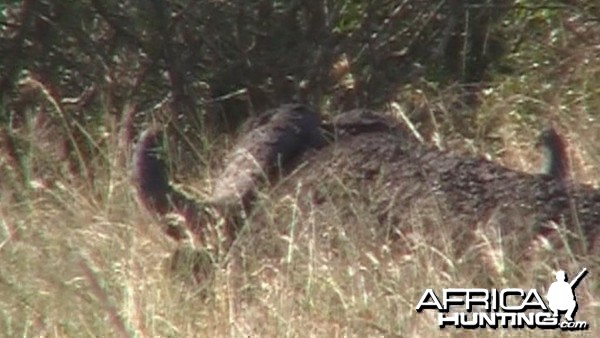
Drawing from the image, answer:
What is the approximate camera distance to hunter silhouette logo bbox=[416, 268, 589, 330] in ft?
16.4

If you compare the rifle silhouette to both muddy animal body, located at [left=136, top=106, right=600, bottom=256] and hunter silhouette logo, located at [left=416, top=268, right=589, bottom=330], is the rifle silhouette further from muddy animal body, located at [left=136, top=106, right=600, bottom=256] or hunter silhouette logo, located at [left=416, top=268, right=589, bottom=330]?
muddy animal body, located at [left=136, top=106, right=600, bottom=256]

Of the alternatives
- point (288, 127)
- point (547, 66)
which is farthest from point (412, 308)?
point (547, 66)

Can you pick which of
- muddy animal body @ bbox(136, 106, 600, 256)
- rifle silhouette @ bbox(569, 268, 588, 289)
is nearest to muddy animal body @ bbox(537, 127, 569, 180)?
muddy animal body @ bbox(136, 106, 600, 256)

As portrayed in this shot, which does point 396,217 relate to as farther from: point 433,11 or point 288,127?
point 433,11

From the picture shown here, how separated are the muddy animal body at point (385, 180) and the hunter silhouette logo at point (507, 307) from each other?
0.34 m

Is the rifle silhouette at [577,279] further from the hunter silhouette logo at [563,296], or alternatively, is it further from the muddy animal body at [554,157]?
the muddy animal body at [554,157]

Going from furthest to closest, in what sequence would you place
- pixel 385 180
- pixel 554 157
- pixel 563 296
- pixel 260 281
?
1. pixel 554 157
2. pixel 385 180
3. pixel 260 281
4. pixel 563 296

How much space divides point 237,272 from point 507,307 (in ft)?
3.71

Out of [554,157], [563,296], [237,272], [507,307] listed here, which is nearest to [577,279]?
[563,296]

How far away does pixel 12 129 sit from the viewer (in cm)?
820

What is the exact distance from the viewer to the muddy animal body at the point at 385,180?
5.66 meters

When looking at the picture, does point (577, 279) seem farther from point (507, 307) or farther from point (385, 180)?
point (385, 180)

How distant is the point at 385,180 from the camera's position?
6094 millimetres

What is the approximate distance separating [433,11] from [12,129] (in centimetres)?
200
